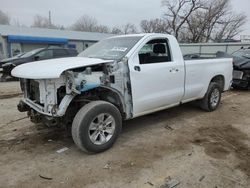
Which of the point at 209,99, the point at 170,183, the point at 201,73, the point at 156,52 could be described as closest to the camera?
the point at 170,183

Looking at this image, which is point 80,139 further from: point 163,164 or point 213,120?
point 213,120

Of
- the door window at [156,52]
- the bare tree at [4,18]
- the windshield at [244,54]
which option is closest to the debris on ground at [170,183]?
the door window at [156,52]

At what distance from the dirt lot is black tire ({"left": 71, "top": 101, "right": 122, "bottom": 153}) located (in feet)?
0.52

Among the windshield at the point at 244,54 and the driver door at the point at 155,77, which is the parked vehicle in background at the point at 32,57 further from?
the driver door at the point at 155,77

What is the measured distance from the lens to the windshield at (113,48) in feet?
14.9

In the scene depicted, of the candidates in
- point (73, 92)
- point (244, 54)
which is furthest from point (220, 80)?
point (244, 54)

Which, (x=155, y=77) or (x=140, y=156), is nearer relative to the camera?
(x=140, y=156)

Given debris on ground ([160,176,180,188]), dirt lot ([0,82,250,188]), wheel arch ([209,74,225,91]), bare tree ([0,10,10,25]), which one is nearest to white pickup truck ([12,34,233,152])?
dirt lot ([0,82,250,188])

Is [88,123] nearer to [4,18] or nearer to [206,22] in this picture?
[206,22]

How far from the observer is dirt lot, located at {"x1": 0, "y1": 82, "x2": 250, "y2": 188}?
3.32 meters

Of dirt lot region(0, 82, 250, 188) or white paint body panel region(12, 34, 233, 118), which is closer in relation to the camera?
dirt lot region(0, 82, 250, 188)

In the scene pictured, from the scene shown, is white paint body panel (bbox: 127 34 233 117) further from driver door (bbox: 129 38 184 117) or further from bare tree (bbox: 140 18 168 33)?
bare tree (bbox: 140 18 168 33)

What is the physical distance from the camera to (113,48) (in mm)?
4852

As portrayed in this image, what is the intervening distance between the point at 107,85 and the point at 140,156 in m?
1.24
